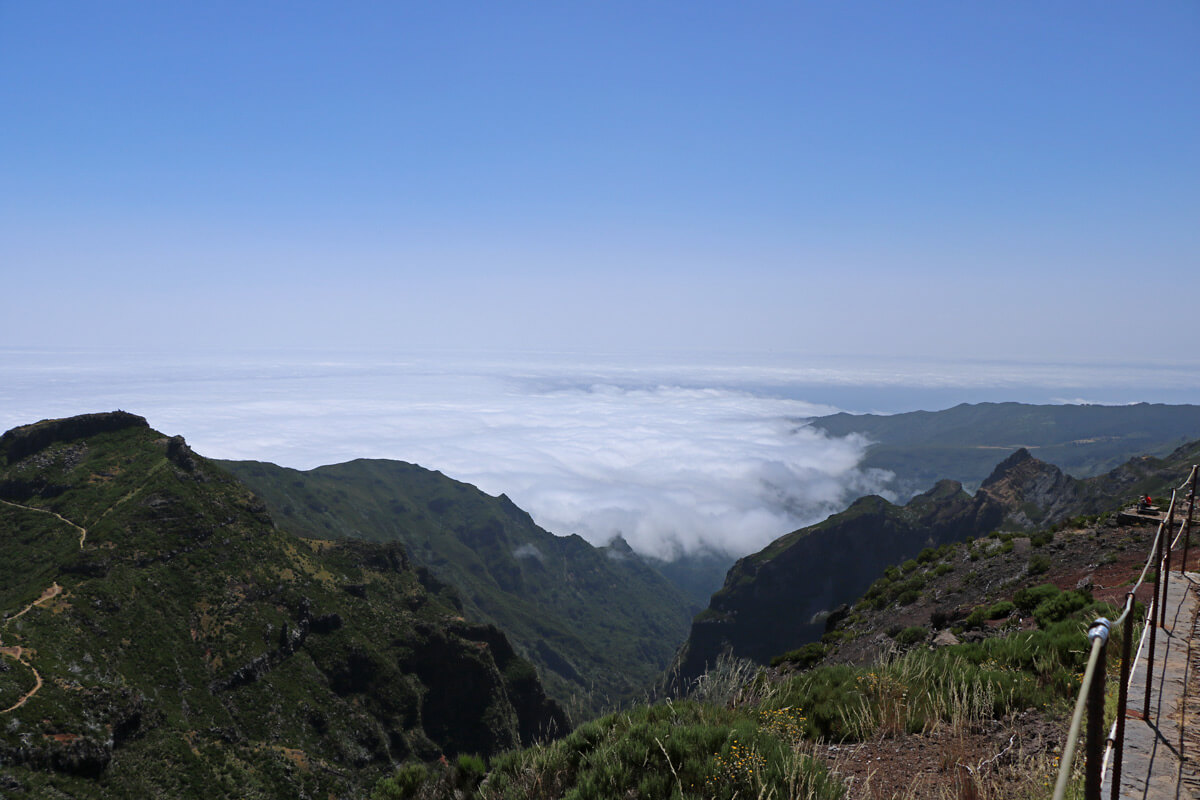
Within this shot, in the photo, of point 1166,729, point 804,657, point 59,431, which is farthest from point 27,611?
point 1166,729

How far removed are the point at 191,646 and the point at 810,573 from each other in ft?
536

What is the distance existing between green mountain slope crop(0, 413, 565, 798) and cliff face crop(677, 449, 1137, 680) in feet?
283

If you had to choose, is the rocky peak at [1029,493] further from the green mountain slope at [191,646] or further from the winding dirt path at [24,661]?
the winding dirt path at [24,661]

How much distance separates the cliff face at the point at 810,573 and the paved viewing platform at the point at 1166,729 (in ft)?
571

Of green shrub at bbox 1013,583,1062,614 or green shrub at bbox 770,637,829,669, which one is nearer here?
green shrub at bbox 1013,583,1062,614

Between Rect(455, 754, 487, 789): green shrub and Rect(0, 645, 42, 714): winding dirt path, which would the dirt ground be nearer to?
Rect(455, 754, 487, 789): green shrub

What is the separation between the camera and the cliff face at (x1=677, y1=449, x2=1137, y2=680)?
17188 centimetres

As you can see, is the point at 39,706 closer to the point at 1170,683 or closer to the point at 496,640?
the point at 1170,683

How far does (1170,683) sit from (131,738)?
71.2m

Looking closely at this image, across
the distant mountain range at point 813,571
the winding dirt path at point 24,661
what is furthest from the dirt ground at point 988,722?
the distant mountain range at point 813,571

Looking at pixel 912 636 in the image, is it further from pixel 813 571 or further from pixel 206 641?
pixel 813 571

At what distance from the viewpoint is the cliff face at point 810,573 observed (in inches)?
6767

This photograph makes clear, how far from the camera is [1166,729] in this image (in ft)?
18.9

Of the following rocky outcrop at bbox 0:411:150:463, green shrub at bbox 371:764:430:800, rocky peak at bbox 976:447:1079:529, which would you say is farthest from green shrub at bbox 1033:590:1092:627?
rocky outcrop at bbox 0:411:150:463
